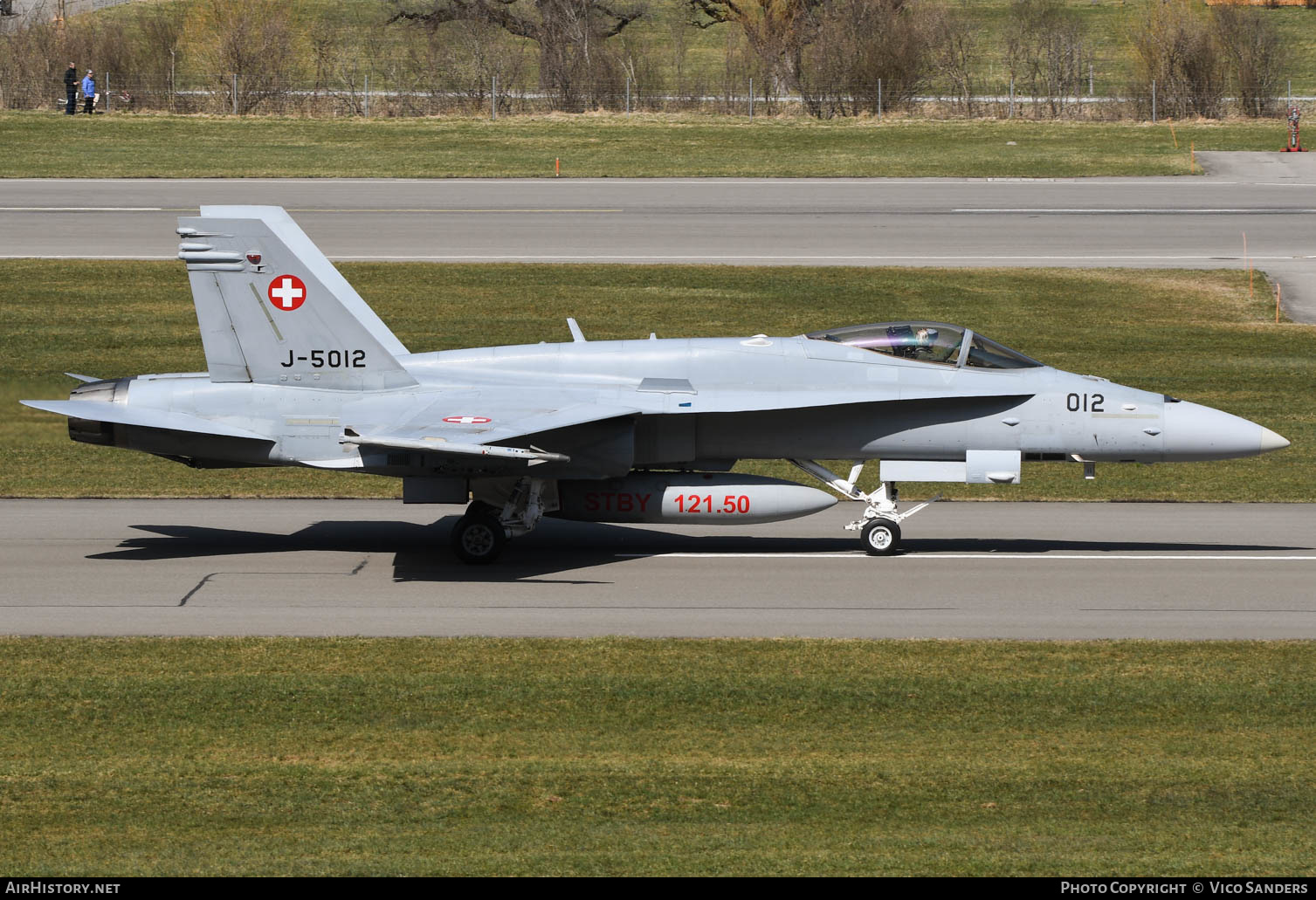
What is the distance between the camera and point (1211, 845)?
962cm

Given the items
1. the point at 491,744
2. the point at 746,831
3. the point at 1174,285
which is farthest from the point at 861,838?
the point at 1174,285

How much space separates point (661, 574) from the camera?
1742cm

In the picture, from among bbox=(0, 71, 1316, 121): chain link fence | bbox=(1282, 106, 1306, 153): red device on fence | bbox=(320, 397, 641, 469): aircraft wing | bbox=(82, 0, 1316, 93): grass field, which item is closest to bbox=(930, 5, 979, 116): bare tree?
bbox=(0, 71, 1316, 121): chain link fence

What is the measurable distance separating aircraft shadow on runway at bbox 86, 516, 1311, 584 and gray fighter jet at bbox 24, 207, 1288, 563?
0.61m

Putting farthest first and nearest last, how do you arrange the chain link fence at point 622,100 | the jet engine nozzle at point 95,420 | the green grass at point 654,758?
1. the chain link fence at point 622,100
2. the jet engine nozzle at point 95,420
3. the green grass at point 654,758

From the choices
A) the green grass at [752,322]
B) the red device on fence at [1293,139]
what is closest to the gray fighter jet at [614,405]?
the green grass at [752,322]

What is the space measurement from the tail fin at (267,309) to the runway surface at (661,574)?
7.31 ft

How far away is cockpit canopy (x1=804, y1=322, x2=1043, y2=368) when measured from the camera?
17.8 meters

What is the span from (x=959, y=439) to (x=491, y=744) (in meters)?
8.33

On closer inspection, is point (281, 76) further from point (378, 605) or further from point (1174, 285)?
point (378, 605)

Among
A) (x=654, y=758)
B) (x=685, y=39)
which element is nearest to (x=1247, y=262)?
(x=654, y=758)

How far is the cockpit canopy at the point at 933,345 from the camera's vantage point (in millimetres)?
17766

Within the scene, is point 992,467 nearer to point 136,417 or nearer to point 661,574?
point 661,574

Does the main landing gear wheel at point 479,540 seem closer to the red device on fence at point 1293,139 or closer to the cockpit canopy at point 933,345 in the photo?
the cockpit canopy at point 933,345
